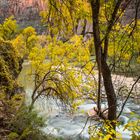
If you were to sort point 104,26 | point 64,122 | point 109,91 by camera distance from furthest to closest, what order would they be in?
point 64,122, point 104,26, point 109,91

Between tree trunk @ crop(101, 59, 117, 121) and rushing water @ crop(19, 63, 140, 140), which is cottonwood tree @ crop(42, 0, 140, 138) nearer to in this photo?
tree trunk @ crop(101, 59, 117, 121)

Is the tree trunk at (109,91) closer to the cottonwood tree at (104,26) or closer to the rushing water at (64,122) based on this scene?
the cottonwood tree at (104,26)

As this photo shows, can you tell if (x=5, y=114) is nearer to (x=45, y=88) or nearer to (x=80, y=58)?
(x=45, y=88)

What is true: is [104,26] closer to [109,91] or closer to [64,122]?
[109,91]

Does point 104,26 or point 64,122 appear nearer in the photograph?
point 104,26

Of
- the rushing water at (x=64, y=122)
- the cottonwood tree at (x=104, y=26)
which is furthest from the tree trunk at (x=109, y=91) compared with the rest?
the rushing water at (x=64, y=122)

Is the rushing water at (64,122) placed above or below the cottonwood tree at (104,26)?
below

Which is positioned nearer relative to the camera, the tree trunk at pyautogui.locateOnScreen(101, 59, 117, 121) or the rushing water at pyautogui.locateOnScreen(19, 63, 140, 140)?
the tree trunk at pyautogui.locateOnScreen(101, 59, 117, 121)

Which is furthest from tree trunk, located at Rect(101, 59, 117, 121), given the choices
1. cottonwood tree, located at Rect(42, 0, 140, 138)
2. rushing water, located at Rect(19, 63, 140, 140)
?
rushing water, located at Rect(19, 63, 140, 140)

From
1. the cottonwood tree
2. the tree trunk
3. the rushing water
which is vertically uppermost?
the cottonwood tree

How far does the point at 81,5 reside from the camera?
12.6ft

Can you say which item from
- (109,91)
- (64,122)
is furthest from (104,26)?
(64,122)

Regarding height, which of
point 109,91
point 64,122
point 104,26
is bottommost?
point 64,122

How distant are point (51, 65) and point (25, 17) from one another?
9101 centimetres
